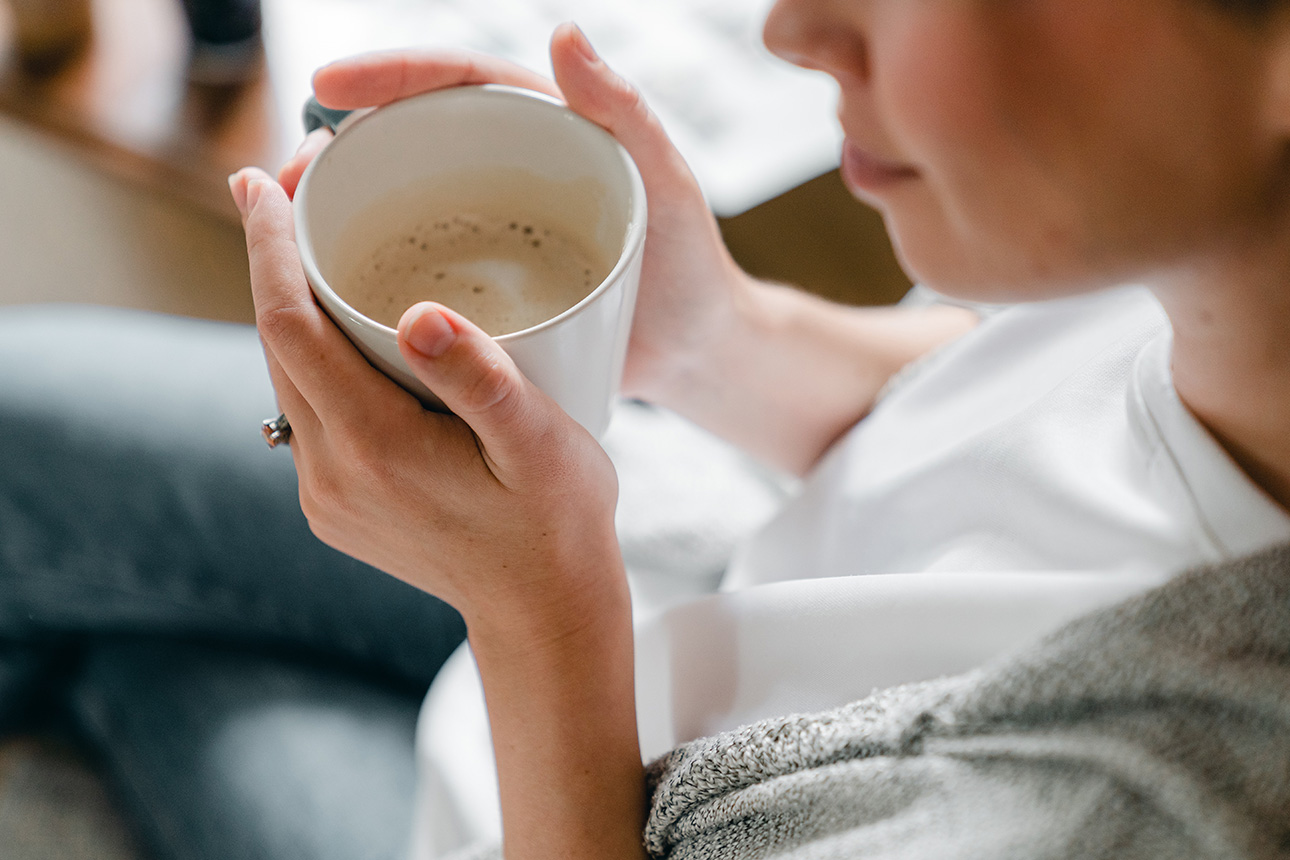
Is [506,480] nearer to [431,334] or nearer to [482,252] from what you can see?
[431,334]

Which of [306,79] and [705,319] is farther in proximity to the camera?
[306,79]

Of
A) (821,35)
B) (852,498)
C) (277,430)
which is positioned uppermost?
(821,35)

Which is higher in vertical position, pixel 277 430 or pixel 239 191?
pixel 239 191

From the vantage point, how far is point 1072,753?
1.50 feet

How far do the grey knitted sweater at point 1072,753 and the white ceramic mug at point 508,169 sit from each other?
22 cm

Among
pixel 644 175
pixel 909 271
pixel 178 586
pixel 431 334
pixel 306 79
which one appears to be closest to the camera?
pixel 431 334

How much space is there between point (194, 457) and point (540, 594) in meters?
0.42

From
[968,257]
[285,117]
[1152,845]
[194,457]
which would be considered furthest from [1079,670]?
[285,117]

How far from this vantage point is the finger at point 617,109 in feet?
1.77

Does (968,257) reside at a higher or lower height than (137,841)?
higher

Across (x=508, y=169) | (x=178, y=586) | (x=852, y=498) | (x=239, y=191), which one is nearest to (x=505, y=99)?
(x=508, y=169)

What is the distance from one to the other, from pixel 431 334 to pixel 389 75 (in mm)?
228

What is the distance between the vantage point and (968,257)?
1.50 ft

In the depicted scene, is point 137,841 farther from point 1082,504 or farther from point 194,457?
point 1082,504
